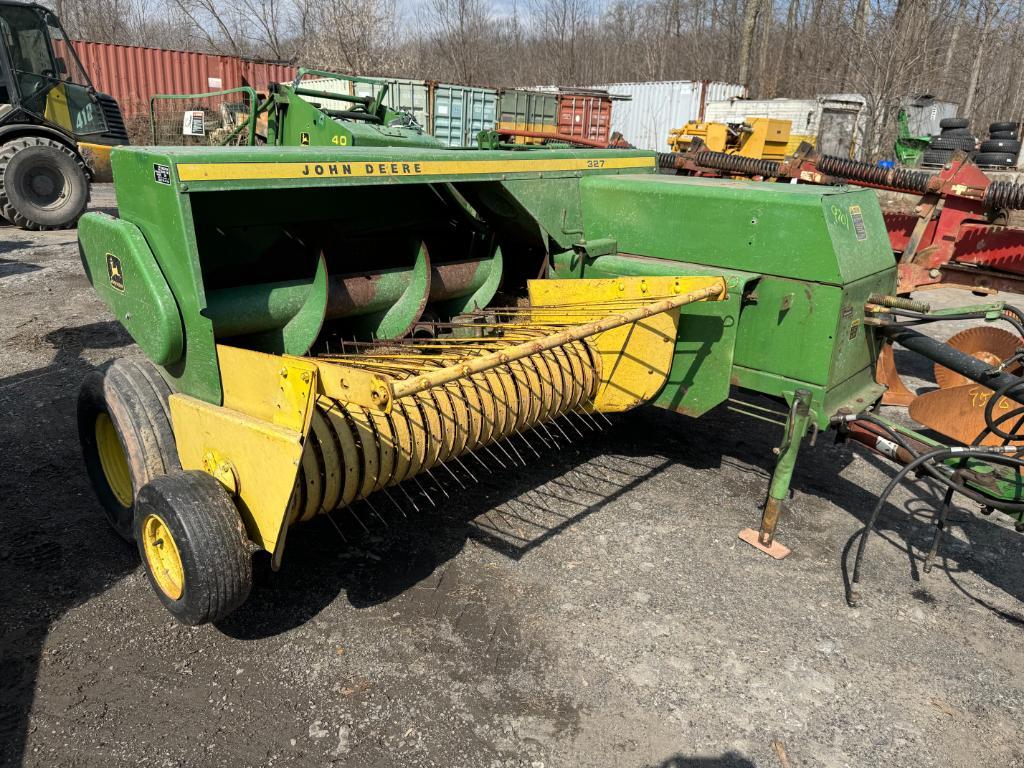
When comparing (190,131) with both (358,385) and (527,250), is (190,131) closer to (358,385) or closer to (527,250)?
(527,250)

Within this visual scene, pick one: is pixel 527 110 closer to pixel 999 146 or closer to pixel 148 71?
pixel 148 71

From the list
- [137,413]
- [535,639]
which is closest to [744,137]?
[535,639]

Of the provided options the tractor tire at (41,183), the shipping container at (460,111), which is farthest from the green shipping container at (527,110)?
the tractor tire at (41,183)

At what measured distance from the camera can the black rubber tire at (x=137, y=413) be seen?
2.83 metres

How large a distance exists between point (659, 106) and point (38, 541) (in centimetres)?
2129

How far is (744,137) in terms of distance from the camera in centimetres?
1288

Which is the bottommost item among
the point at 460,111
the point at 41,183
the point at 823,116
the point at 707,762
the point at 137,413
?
the point at 707,762

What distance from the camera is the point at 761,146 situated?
501 inches

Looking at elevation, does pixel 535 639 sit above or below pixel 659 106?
below

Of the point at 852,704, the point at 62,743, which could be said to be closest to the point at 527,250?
the point at 852,704

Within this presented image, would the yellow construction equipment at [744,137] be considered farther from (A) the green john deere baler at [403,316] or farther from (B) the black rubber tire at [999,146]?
(A) the green john deere baler at [403,316]

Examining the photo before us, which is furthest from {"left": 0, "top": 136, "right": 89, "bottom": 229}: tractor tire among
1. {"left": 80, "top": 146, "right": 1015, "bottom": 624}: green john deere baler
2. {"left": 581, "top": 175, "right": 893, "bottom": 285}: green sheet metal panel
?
{"left": 581, "top": 175, "right": 893, "bottom": 285}: green sheet metal panel

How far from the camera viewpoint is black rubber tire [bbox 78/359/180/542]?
2834 millimetres

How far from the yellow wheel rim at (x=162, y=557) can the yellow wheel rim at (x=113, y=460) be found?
2.36 ft
